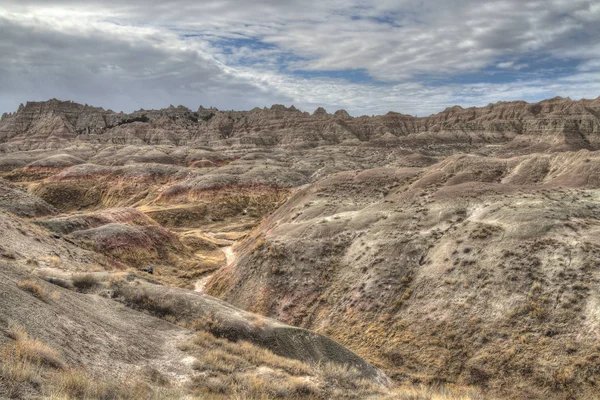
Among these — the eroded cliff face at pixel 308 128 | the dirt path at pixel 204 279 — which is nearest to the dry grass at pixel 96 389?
the dirt path at pixel 204 279

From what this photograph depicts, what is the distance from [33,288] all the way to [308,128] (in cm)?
15305

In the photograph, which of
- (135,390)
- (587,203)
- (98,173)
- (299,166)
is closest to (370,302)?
(587,203)

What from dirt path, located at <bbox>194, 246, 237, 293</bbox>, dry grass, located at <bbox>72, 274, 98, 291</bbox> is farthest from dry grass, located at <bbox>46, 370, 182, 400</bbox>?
dirt path, located at <bbox>194, 246, 237, 293</bbox>

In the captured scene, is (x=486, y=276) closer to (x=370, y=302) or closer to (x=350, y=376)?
(x=370, y=302)

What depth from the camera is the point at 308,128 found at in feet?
528

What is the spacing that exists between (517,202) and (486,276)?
7.72 meters

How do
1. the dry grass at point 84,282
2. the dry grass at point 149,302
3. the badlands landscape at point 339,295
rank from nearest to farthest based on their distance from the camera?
the badlands landscape at point 339,295, the dry grass at point 149,302, the dry grass at point 84,282

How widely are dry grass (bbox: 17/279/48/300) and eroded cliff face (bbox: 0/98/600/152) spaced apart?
132m

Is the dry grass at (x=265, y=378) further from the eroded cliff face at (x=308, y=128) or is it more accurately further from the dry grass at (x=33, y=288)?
the eroded cliff face at (x=308, y=128)

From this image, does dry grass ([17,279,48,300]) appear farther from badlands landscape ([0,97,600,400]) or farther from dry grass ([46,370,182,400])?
dry grass ([46,370,182,400])

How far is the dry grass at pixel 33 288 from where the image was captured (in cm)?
1120

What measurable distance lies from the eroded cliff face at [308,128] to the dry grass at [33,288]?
5197 inches

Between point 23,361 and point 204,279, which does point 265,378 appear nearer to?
point 23,361

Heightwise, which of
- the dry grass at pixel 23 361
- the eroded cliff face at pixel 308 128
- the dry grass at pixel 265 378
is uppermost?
the eroded cliff face at pixel 308 128
